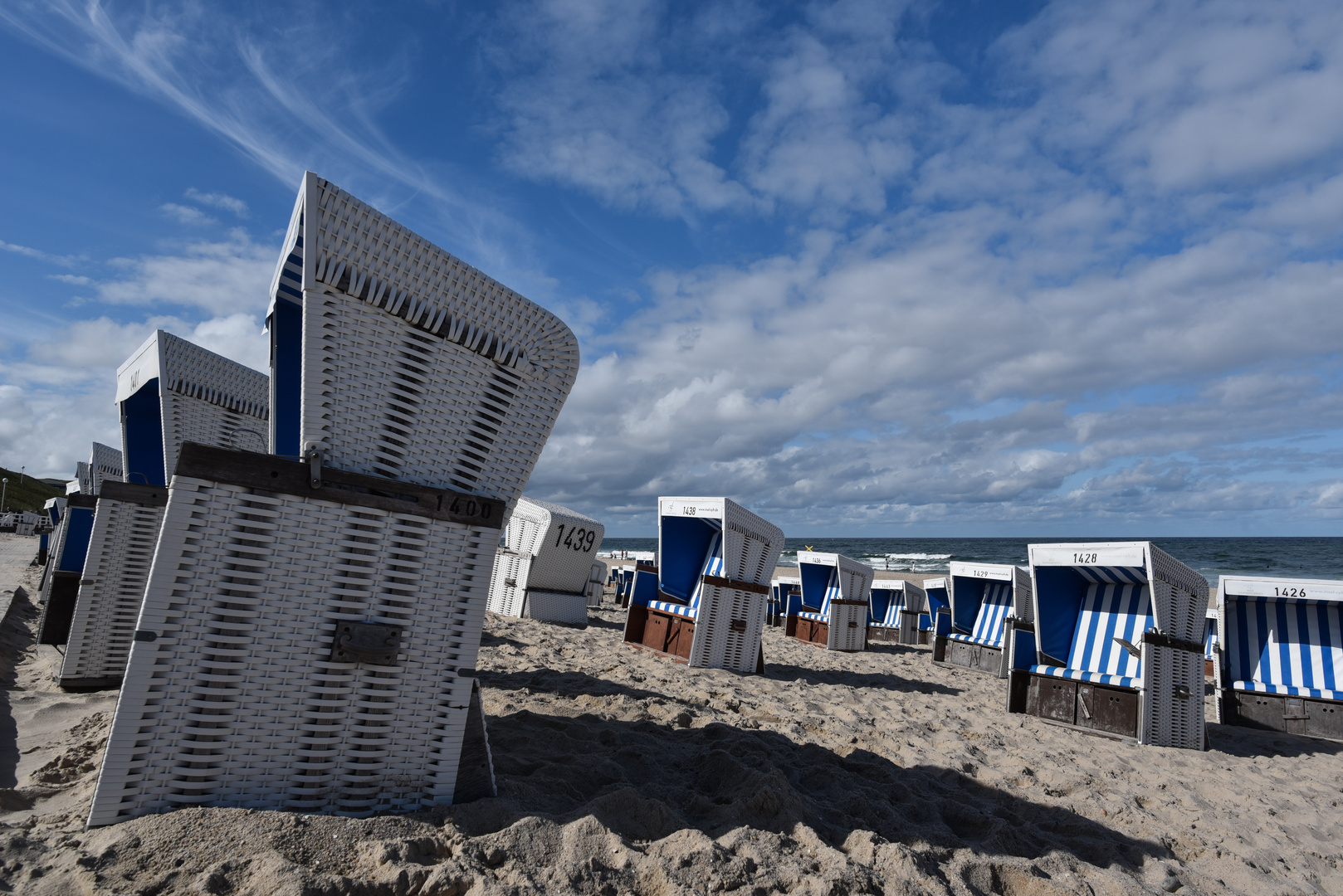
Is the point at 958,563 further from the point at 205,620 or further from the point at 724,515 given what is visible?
the point at 205,620

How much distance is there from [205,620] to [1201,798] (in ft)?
20.7

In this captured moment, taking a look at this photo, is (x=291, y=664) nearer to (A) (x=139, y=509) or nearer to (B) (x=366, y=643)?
(B) (x=366, y=643)

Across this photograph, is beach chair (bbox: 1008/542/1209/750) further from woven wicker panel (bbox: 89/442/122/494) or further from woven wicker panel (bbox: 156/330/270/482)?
woven wicker panel (bbox: 89/442/122/494)

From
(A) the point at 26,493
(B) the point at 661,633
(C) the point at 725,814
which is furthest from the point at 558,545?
(A) the point at 26,493

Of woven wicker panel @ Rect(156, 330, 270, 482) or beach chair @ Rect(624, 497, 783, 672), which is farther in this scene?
beach chair @ Rect(624, 497, 783, 672)

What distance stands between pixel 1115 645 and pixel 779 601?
1413 centimetres

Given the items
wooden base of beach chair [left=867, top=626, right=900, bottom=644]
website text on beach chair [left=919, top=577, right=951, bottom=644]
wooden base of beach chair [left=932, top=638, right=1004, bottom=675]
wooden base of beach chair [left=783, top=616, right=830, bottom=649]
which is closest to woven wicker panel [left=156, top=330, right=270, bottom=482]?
wooden base of beach chair [left=783, top=616, right=830, bottom=649]

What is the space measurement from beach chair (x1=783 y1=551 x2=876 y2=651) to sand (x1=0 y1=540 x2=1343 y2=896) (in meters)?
5.91

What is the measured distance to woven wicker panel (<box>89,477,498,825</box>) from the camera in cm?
234

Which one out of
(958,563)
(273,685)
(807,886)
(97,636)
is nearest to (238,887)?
(273,685)

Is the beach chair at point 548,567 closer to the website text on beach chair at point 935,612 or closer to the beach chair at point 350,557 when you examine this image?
the website text on beach chair at point 935,612

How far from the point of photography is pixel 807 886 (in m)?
2.53

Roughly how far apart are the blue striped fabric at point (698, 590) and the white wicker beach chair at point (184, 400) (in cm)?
542

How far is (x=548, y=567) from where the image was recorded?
1326 centimetres
